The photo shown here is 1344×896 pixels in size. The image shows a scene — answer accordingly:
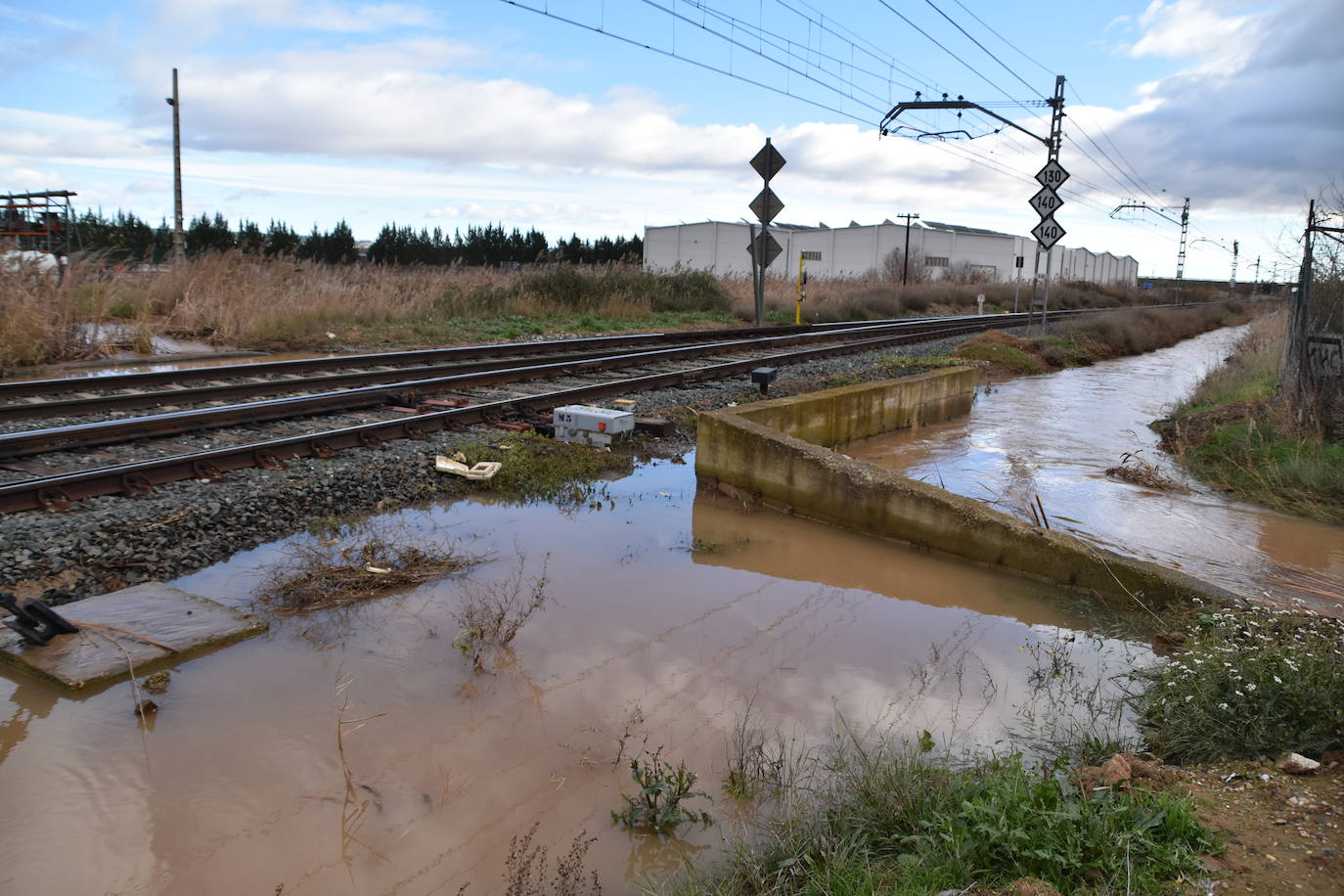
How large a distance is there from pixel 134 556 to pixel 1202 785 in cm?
569

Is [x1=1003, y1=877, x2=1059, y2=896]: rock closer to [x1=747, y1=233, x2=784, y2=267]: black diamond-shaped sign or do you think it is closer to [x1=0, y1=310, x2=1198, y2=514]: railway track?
[x1=0, y1=310, x2=1198, y2=514]: railway track

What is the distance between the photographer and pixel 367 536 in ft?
21.1

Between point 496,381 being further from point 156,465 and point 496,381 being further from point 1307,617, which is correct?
point 1307,617

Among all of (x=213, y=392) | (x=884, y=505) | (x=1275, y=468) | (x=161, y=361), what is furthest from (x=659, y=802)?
(x=161, y=361)

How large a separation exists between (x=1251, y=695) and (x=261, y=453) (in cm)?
698

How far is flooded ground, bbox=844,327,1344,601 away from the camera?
733 cm

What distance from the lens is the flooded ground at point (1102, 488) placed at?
7.33 meters

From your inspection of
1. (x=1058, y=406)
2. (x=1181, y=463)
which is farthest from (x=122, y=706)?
(x=1058, y=406)

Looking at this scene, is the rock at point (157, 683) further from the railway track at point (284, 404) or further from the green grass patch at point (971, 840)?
the green grass patch at point (971, 840)

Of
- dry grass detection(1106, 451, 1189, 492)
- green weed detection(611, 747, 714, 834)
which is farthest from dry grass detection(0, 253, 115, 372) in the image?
dry grass detection(1106, 451, 1189, 492)

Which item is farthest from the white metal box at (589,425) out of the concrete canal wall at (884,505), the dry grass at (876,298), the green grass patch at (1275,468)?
the dry grass at (876,298)

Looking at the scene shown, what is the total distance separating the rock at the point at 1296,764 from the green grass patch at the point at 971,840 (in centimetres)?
65

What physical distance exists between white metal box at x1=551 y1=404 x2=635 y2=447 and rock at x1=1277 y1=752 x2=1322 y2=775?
6.59 meters

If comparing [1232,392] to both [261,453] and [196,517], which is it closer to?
[261,453]
